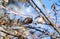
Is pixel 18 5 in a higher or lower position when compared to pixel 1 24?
higher

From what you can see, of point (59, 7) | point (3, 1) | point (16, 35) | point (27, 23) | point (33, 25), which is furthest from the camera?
point (59, 7)

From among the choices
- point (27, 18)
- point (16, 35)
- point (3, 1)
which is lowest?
point (16, 35)

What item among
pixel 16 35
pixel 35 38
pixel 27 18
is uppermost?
pixel 27 18

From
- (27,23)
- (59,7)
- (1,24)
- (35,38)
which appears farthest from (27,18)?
(59,7)

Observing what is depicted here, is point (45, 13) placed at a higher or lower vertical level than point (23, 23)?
higher

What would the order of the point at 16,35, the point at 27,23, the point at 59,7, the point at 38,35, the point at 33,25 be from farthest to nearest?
1. the point at 59,7
2. the point at 38,35
3. the point at 33,25
4. the point at 27,23
5. the point at 16,35

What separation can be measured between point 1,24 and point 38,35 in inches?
18.1

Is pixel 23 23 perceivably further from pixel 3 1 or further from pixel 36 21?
pixel 3 1

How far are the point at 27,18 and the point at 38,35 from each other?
522 mm

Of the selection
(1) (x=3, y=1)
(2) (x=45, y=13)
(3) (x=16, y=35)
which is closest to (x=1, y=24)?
(1) (x=3, y=1)

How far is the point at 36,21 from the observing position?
1967 millimetres

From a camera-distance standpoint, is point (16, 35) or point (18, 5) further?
point (18, 5)

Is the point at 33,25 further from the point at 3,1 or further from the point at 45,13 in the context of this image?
the point at 45,13

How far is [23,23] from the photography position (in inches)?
71.0
